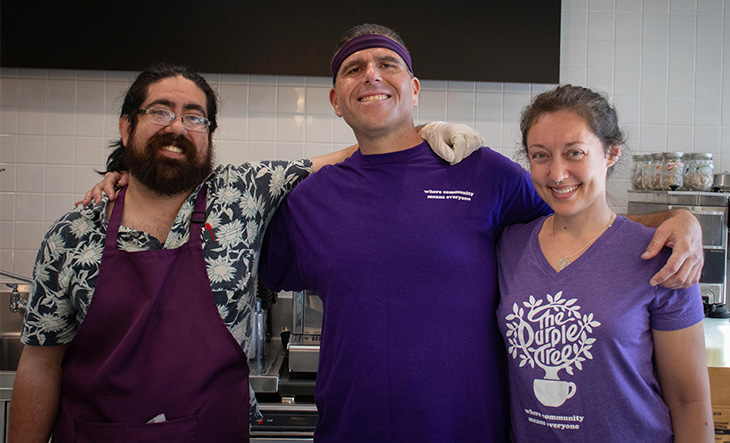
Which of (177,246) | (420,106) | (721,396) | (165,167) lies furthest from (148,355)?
(420,106)

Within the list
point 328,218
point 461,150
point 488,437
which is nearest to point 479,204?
point 461,150

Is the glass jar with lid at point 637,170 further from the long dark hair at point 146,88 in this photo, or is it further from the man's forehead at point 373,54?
the long dark hair at point 146,88

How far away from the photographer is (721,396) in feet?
4.84

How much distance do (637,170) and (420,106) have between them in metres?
1.21

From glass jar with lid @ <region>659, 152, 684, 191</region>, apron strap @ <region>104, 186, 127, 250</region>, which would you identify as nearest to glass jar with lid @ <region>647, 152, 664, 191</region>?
glass jar with lid @ <region>659, 152, 684, 191</region>

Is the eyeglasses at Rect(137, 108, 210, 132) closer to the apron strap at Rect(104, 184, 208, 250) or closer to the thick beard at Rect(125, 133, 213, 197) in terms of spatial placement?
the thick beard at Rect(125, 133, 213, 197)

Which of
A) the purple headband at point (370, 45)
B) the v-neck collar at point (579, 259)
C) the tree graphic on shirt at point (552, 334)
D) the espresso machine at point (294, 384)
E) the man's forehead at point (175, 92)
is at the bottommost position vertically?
the espresso machine at point (294, 384)

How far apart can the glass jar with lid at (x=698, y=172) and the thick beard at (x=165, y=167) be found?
7.35 feet

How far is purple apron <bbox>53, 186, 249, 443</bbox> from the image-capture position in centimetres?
117

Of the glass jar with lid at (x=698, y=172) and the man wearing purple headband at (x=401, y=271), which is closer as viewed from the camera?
the man wearing purple headband at (x=401, y=271)

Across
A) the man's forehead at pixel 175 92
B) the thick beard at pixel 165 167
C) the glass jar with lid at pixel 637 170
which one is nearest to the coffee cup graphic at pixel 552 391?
the thick beard at pixel 165 167

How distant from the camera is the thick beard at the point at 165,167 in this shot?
1280 mm

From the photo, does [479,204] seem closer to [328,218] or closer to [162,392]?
[328,218]

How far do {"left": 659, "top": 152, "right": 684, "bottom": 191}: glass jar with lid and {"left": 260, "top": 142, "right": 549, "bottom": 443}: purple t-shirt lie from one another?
1.45m
